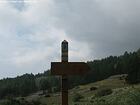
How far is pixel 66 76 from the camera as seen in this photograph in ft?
39.1

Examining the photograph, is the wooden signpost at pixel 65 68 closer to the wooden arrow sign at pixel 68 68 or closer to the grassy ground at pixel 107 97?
the wooden arrow sign at pixel 68 68

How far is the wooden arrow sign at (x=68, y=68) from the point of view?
1175cm

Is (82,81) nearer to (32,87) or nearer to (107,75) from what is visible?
(107,75)

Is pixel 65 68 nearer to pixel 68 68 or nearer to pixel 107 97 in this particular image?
pixel 68 68

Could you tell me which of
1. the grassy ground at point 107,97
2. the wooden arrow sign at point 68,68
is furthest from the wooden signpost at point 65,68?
the grassy ground at point 107,97

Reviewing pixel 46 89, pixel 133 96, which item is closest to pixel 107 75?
pixel 46 89

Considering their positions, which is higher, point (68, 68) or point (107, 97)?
point (68, 68)

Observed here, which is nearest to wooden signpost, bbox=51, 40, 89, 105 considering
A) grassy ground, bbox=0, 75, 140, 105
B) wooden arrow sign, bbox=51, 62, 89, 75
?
wooden arrow sign, bbox=51, 62, 89, 75

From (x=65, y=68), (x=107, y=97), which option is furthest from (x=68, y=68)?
(x=107, y=97)

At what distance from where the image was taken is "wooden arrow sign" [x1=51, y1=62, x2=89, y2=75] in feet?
38.5

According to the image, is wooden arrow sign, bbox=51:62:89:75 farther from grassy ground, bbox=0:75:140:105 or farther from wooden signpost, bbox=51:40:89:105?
grassy ground, bbox=0:75:140:105

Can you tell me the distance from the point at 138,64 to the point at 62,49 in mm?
105208

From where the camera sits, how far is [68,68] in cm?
1184

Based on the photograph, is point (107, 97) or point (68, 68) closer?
point (68, 68)
